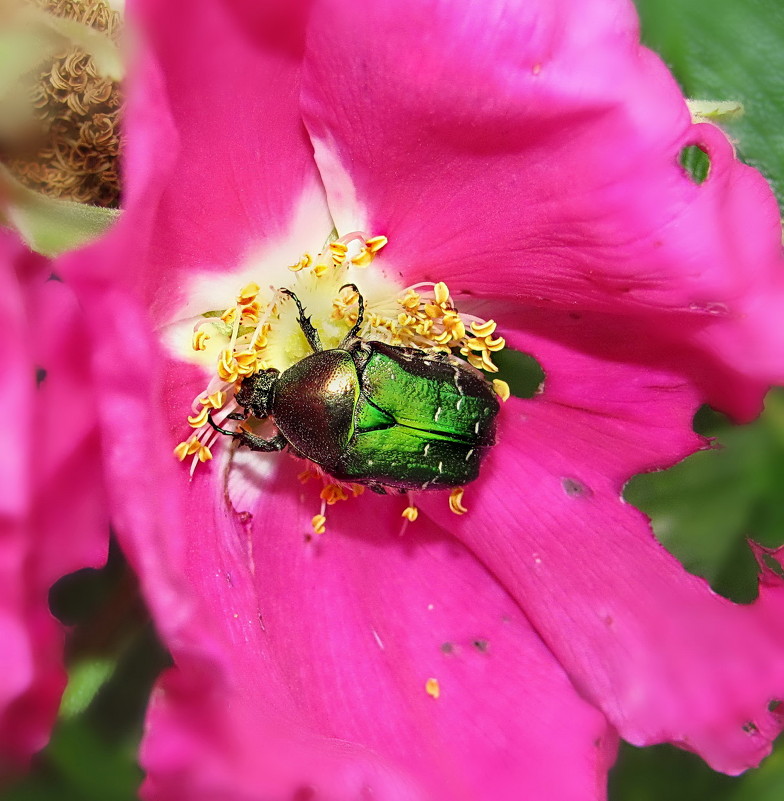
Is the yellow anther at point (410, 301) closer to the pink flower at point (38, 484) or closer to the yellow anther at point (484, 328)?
the yellow anther at point (484, 328)

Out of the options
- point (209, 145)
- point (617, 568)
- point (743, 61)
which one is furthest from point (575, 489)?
point (743, 61)

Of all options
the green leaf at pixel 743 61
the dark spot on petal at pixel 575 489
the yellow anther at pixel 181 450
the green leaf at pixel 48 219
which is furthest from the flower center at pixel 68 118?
the green leaf at pixel 743 61

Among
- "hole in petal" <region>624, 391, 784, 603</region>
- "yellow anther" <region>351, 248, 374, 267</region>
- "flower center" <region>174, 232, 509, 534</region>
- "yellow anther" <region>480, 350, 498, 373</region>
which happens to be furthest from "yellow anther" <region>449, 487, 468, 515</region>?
"hole in petal" <region>624, 391, 784, 603</region>

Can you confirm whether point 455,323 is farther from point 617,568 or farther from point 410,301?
point 617,568

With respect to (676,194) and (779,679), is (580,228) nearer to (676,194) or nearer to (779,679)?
(676,194)

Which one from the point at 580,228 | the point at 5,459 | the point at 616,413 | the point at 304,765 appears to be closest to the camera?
the point at 5,459

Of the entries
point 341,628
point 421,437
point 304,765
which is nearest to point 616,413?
point 421,437

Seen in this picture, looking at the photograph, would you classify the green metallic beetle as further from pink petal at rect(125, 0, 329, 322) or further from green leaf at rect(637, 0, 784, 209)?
green leaf at rect(637, 0, 784, 209)
